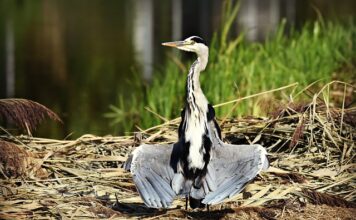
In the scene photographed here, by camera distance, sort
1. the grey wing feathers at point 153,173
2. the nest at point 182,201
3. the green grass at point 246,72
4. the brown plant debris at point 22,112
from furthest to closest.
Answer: the green grass at point 246,72 → the brown plant debris at point 22,112 → the nest at point 182,201 → the grey wing feathers at point 153,173

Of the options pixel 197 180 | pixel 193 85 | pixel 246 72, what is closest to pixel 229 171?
pixel 197 180

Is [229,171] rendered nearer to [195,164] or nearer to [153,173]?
[195,164]

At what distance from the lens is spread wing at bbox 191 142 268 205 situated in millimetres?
4281

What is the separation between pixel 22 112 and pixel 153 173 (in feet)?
2.80

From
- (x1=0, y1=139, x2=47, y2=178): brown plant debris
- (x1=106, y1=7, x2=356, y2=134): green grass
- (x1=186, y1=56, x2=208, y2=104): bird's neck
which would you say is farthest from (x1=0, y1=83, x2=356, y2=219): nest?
(x1=106, y1=7, x2=356, y2=134): green grass

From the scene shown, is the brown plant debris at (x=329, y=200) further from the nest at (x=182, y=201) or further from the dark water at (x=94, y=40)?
the dark water at (x=94, y=40)

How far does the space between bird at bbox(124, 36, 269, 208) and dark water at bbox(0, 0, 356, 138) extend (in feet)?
13.6

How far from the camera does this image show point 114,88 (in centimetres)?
1120

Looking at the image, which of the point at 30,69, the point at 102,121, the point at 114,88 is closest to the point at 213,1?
the point at 30,69

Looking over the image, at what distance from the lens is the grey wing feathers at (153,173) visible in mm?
4234

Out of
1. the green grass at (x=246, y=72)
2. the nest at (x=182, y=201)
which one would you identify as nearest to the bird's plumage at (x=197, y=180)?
the nest at (x=182, y=201)

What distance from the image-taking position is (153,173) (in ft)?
14.6

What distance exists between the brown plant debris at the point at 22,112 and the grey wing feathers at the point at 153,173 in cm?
69

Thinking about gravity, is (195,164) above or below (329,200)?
above
